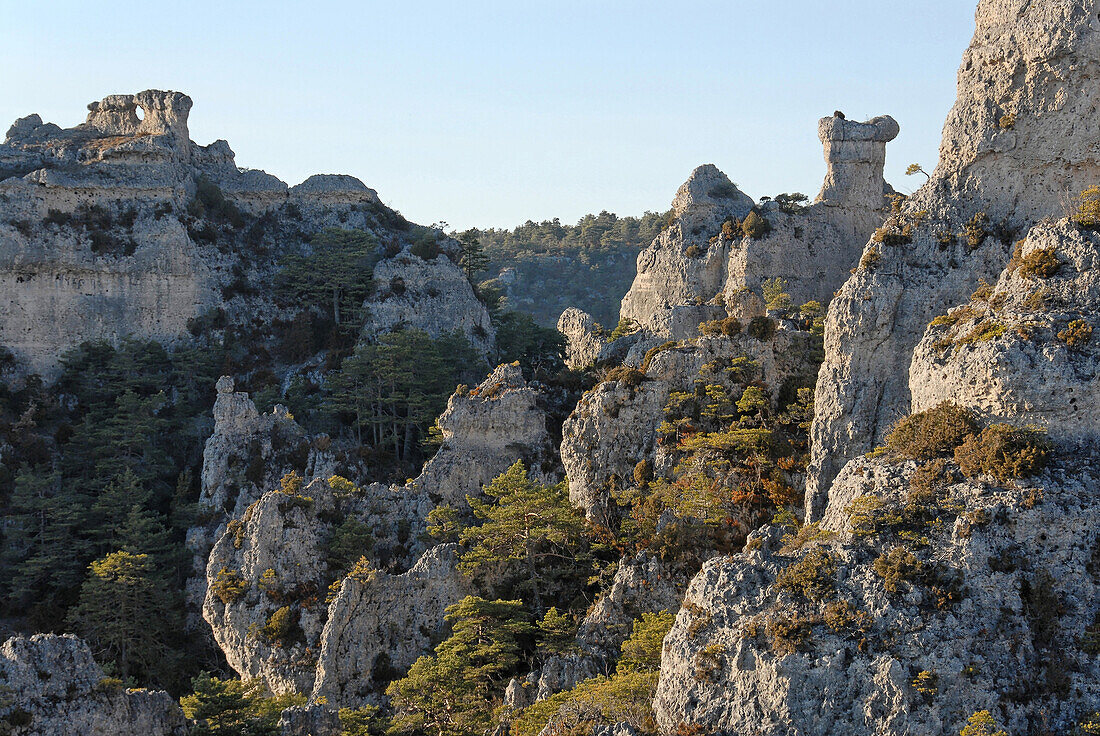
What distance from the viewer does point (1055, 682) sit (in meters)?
26.7

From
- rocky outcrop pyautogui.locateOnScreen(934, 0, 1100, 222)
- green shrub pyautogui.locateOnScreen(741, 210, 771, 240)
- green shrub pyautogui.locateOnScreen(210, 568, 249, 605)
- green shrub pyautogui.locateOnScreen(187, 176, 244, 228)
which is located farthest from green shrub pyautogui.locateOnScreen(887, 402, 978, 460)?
green shrub pyautogui.locateOnScreen(187, 176, 244, 228)

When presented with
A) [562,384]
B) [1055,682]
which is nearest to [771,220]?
[562,384]

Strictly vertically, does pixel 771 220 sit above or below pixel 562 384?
above

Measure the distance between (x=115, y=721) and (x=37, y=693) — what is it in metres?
2.50

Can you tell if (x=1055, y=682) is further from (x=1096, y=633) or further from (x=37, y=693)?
(x=37, y=693)

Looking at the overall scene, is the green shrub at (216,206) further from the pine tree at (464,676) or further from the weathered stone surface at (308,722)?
the weathered stone surface at (308,722)

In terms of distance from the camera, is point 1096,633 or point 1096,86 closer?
point 1096,633

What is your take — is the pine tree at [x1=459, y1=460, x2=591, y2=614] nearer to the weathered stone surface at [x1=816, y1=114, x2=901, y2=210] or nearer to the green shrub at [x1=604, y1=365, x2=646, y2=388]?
the green shrub at [x1=604, y1=365, x2=646, y2=388]

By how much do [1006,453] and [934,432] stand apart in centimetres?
221

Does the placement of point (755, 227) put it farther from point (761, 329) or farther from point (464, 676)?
point (464, 676)

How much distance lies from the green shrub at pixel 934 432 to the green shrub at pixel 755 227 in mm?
27052

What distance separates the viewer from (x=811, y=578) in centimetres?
2869

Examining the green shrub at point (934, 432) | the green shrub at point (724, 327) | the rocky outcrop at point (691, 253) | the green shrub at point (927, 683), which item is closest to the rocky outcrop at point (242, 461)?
the rocky outcrop at point (691, 253)

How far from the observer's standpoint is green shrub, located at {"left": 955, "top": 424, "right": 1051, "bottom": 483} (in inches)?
1131
